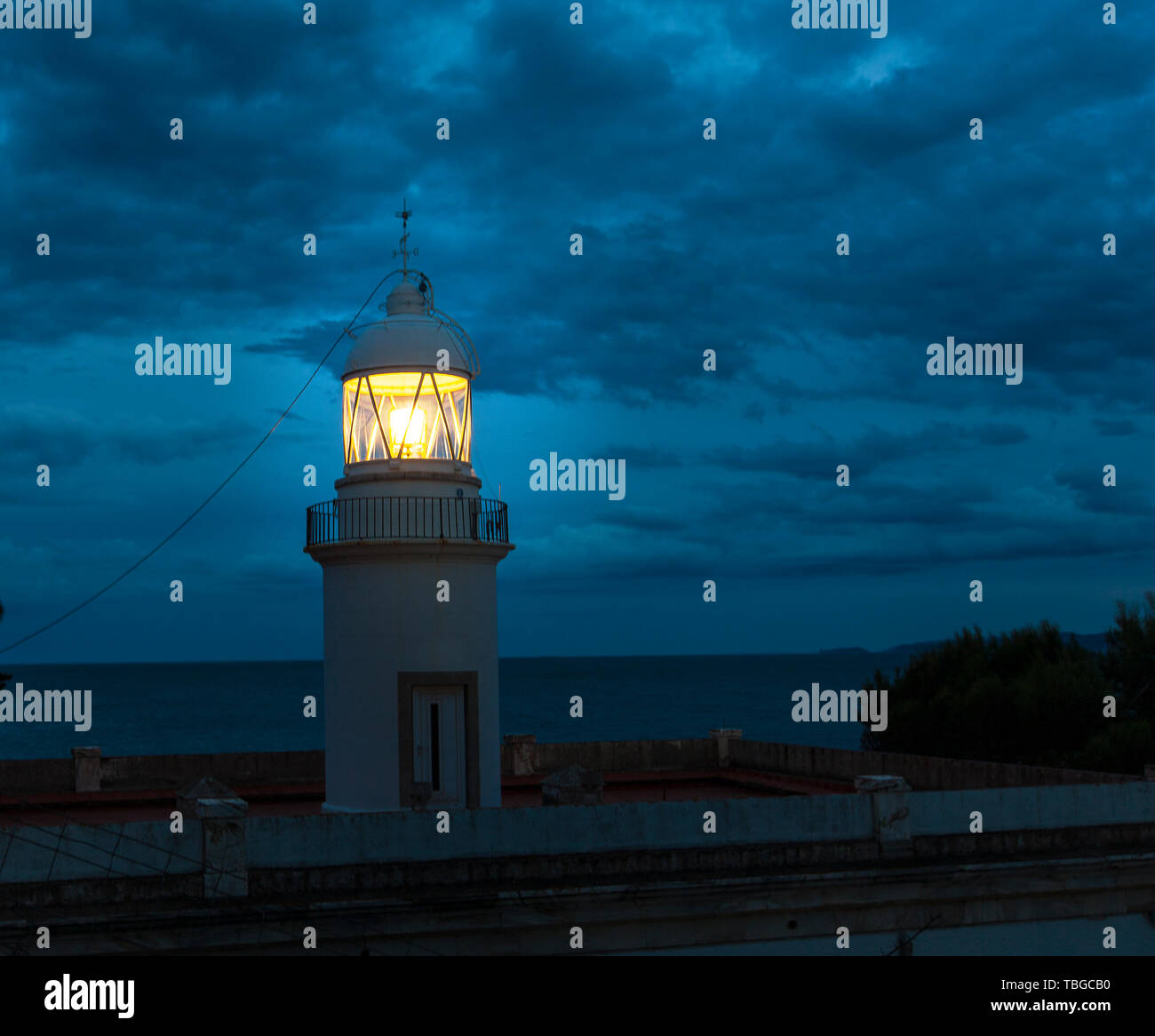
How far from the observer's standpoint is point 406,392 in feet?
61.0

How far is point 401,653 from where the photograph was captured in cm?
1762

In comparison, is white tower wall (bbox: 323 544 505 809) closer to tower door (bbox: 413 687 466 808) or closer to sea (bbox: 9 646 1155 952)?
tower door (bbox: 413 687 466 808)

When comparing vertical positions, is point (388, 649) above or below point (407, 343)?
Result: below

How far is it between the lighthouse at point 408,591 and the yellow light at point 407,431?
2cm

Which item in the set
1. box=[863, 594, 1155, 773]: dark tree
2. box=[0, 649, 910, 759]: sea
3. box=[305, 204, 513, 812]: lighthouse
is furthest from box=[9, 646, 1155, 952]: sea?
box=[305, 204, 513, 812]: lighthouse

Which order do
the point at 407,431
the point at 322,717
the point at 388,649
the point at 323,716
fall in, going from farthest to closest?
1. the point at 322,717
2. the point at 323,716
3. the point at 407,431
4. the point at 388,649

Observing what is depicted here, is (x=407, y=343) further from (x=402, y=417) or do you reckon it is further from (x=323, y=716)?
(x=323, y=716)

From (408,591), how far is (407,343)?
11.4ft

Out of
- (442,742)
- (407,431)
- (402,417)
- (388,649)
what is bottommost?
(442,742)

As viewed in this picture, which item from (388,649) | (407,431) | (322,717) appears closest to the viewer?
(388,649)

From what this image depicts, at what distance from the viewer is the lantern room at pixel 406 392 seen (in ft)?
60.1

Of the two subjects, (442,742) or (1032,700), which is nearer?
(442,742)

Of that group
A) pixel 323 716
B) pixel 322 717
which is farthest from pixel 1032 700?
pixel 322 717

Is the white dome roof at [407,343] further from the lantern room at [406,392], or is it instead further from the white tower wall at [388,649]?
the white tower wall at [388,649]
